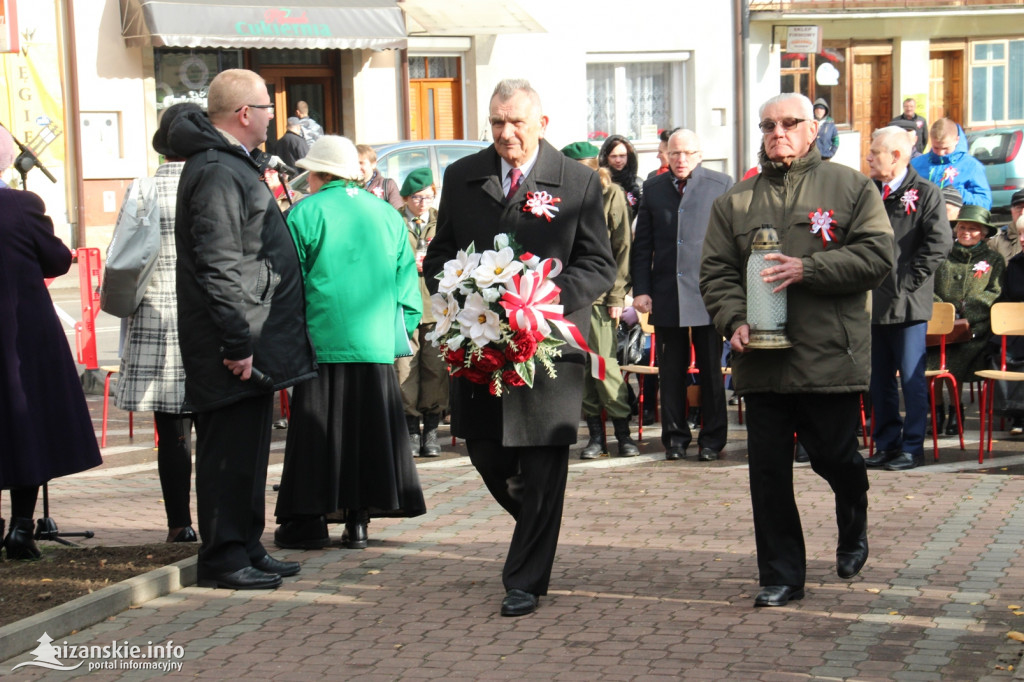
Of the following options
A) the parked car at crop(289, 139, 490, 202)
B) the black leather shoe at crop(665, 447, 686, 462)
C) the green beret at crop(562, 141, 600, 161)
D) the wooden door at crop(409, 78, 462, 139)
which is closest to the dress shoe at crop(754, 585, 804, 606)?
the black leather shoe at crop(665, 447, 686, 462)

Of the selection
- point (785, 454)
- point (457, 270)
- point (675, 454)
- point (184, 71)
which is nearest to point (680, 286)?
point (675, 454)

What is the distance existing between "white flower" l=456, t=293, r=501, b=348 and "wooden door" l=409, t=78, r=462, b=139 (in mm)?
22222

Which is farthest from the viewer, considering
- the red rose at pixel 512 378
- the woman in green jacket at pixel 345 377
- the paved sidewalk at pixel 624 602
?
the woman in green jacket at pixel 345 377

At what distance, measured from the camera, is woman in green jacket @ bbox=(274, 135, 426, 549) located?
23.4ft

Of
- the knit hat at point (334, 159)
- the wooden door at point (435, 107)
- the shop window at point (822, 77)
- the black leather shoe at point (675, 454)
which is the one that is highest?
the shop window at point (822, 77)

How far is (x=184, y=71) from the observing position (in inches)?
1003

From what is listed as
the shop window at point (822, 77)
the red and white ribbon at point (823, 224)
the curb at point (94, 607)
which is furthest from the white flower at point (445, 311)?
the shop window at point (822, 77)

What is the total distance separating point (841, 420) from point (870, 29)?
29.5 meters

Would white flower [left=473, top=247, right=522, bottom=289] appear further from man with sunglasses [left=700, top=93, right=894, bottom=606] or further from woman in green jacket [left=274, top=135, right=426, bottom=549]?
woman in green jacket [left=274, top=135, right=426, bottom=549]

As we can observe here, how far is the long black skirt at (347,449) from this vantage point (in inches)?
281

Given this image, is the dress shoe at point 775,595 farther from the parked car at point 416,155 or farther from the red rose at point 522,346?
the parked car at point 416,155

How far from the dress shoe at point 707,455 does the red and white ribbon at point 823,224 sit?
3.82 meters

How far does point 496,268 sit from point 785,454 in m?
1.48

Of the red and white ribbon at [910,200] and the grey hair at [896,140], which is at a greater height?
the grey hair at [896,140]
